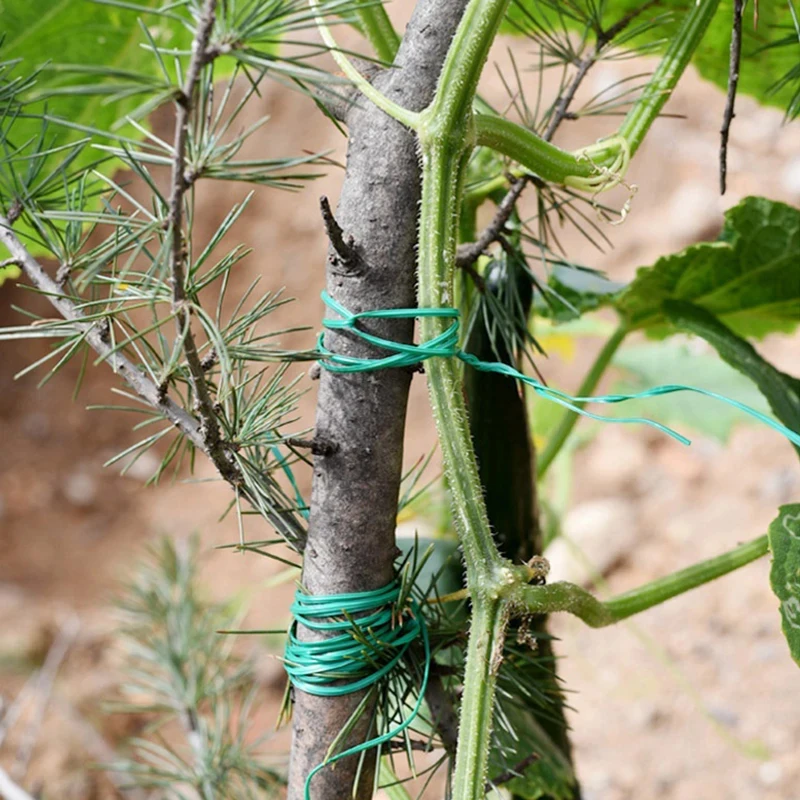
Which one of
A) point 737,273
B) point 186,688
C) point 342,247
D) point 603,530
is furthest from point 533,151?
point 603,530

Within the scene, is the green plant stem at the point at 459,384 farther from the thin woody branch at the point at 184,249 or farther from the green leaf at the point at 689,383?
the green leaf at the point at 689,383

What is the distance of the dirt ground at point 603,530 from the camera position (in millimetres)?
1222

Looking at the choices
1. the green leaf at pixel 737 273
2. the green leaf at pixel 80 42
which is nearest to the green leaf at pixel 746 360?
the green leaf at pixel 737 273

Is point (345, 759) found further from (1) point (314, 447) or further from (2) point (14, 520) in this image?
(2) point (14, 520)

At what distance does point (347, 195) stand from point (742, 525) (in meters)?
1.38

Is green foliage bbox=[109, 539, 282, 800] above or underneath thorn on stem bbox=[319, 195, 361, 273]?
underneath

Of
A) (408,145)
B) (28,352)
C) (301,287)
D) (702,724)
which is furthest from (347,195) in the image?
(28,352)

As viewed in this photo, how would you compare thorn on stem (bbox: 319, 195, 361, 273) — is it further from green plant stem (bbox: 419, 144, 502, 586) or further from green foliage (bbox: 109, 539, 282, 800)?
green foliage (bbox: 109, 539, 282, 800)

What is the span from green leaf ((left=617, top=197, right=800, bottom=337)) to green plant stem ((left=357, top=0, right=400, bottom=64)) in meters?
0.23

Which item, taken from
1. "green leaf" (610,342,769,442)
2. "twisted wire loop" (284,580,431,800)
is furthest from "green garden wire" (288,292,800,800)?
"green leaf" (610,342,769,442)

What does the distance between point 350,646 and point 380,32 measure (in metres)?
0.26

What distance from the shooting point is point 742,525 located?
158cm

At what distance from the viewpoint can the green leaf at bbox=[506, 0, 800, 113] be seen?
0.55m

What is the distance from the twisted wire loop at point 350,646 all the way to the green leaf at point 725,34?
1.06ft
